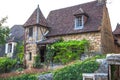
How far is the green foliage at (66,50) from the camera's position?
81.8 ft

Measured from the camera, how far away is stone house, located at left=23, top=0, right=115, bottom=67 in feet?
83.2

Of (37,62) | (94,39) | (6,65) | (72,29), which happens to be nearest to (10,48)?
(6,65)

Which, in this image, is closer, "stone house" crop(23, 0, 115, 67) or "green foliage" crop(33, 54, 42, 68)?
"stone house" crop(23, 0, 115, 67)

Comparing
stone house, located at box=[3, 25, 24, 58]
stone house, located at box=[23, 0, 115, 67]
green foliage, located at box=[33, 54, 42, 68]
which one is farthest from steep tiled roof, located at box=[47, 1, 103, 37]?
stone house, located at box=[3, 25, 24, 58]

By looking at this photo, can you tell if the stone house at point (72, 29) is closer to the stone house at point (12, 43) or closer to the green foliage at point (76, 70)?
the green foliage at point (76, 70)

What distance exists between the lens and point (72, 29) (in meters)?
27.3

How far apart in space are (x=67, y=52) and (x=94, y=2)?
7.66 meters

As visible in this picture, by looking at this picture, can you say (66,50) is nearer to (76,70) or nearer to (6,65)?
(76,70)

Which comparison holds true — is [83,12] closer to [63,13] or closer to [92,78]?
[63,13]

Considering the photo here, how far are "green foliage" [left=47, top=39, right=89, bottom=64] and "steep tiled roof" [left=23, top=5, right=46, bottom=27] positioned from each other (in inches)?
153

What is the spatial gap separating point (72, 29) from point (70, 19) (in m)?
2.22

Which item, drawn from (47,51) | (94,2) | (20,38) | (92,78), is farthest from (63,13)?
(92,78)

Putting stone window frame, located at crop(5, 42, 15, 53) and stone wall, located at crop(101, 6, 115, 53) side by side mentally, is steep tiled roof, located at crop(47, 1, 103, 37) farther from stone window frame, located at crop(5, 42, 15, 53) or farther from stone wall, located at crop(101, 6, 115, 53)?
stone window frame, located at crop(5, 42, 15, 53)

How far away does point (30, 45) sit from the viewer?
28719mm
